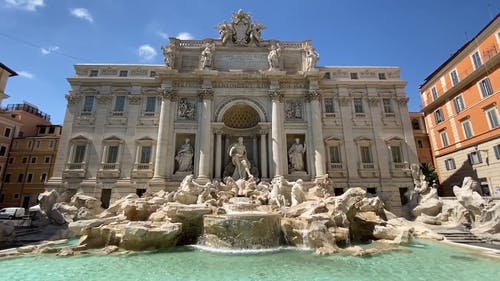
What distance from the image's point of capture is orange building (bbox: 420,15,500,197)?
688 inches

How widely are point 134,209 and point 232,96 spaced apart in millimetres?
11534

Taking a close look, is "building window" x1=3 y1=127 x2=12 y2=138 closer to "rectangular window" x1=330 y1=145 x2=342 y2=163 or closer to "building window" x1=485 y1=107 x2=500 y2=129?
"rectangular window" x1=330 y1=145 x2=342 y2=163

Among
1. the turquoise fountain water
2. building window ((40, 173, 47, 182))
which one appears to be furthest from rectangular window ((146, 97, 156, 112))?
building window ((40, 173, 47, 182))

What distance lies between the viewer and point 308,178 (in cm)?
1844

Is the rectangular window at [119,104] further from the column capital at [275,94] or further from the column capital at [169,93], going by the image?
the column capital at [275,94]

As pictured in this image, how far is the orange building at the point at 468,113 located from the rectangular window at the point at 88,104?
101ft

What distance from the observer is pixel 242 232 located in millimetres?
9758

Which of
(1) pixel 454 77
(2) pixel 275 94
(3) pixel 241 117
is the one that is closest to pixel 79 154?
(3) pixel 241 117

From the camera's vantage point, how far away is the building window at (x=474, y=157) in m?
18.6

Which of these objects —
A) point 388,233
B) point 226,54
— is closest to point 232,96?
point 226,54

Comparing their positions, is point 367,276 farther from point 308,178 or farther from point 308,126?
point 308,126

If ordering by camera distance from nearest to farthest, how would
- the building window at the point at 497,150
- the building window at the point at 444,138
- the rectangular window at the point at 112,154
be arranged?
the building window at the point at 497,150 → the rectangular window at the point at 112,154 → the building window at the point at 444,138

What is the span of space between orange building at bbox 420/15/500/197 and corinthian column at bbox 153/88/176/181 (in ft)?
76.1

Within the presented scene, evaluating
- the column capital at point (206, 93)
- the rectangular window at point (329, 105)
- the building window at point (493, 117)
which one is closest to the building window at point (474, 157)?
the building window at point (493, 117)
